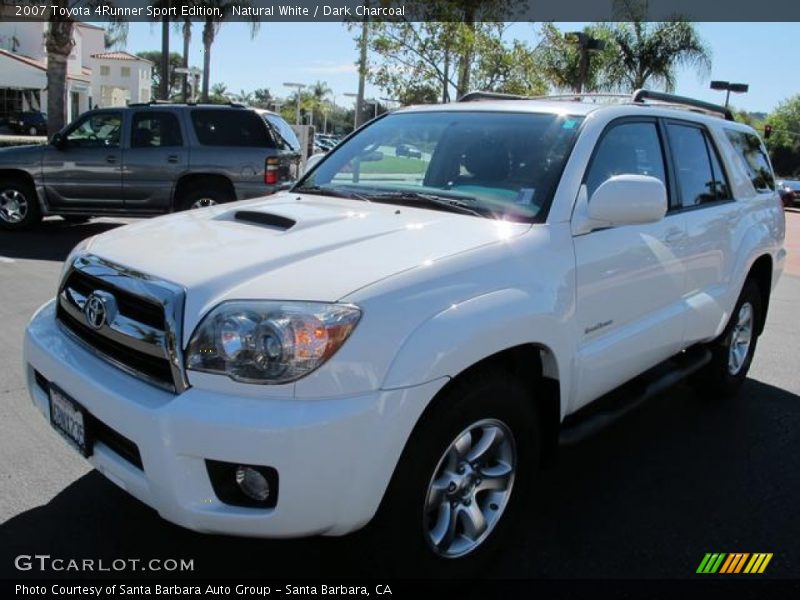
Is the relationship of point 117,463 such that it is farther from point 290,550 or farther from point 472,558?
point 472,558

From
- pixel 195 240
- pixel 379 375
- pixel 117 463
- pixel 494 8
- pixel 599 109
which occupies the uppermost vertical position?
pixel 494 8

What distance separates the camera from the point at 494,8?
16.6 metres

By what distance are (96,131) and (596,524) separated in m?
9.19

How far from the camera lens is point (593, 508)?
3.39m

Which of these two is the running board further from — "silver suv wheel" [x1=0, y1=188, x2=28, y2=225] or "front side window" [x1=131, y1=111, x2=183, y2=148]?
"silver suv wheel" [x1=0, y1=188, x2=28, y2=225]

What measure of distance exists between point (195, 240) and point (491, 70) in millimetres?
15034

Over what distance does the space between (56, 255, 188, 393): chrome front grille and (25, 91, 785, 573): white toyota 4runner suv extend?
10 millimetres

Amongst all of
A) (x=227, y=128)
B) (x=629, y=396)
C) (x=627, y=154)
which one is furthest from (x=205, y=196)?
(x=629, y=396)

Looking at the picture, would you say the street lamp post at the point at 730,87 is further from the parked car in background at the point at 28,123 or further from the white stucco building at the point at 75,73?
the parked car in background at the point at 28,123

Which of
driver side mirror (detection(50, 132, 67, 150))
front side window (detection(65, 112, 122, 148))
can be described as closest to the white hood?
front side window (detection(65, 112, 122, 148))

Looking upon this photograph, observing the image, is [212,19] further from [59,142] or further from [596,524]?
[596,524]

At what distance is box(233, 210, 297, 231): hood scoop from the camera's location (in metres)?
2.90

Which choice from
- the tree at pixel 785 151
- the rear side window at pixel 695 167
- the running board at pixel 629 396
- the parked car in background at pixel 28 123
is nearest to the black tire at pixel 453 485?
the running board at pixel 629 396

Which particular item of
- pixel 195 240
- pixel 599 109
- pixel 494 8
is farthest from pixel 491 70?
pixel 195 240
